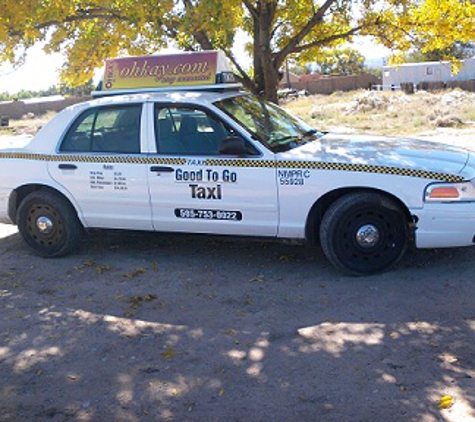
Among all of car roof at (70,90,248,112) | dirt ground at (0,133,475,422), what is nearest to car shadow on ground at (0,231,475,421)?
dirt ground at (0,133,475,422)

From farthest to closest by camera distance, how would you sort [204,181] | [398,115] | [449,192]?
1. [398,115]
2. [204,181]
3. [449,192]

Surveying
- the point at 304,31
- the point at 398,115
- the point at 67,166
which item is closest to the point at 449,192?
the point at 67,166

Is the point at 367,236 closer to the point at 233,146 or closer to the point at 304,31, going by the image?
the point at 233,146

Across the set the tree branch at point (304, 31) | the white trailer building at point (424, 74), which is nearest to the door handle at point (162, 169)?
the tree branch at point (304, 31)

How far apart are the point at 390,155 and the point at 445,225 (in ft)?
Result: 2.63

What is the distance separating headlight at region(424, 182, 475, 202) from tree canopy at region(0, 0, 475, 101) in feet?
11.3

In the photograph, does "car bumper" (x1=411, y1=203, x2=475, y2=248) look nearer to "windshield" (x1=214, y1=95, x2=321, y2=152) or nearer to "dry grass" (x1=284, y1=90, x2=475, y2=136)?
"windshield" (x1=214, y1=95, x2=321, y2=152)

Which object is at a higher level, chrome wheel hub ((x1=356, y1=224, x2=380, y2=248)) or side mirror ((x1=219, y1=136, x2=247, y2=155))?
side mirror ((x1=219, y1=136, x2=247, y2=155))

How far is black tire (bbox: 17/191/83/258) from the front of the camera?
6824 mm

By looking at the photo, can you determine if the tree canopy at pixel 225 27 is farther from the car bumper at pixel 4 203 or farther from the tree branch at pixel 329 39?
the car bumper at pixel 4 203

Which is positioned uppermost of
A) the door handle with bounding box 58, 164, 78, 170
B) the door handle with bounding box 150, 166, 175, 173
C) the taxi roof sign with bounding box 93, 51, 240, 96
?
Answer: the taxi roof sign with bounding box 93, 51, 240, 96

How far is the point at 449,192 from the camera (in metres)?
5.46

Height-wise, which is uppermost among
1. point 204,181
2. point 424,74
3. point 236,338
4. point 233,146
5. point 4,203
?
point 424,74

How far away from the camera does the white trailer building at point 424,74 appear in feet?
149
